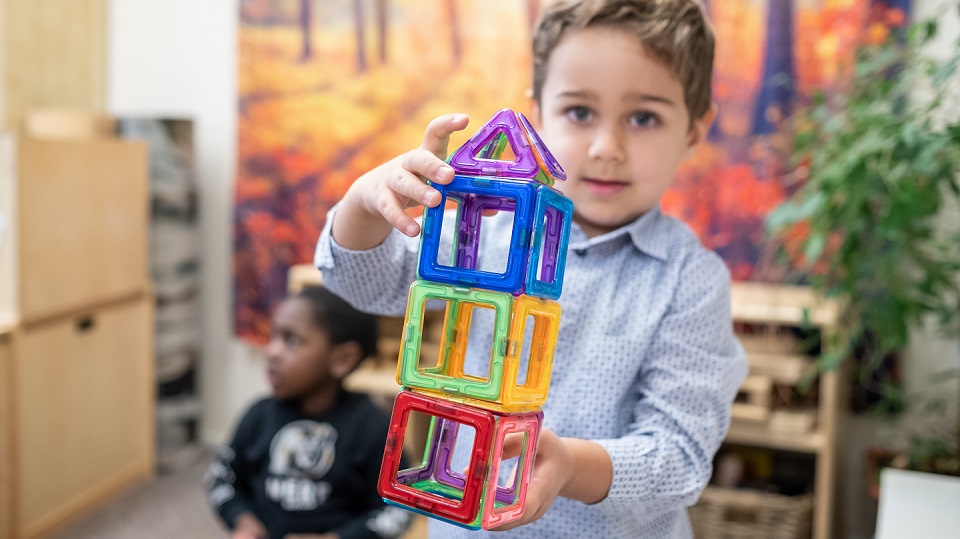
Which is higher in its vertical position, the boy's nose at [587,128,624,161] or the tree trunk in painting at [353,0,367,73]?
the tree trunk in painting at [353,0,367,73]

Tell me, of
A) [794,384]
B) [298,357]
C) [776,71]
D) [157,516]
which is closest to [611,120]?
[298,357]

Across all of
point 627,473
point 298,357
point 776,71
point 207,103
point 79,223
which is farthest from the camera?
point 207,103

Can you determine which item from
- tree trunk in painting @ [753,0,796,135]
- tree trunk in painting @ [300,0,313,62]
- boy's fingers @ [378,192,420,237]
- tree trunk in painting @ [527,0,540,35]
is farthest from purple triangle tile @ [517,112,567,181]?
tree trunk in painting @ [300,0,313,62]

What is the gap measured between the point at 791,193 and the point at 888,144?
0.97m

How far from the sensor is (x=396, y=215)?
615 millimetres

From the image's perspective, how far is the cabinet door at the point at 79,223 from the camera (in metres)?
2.16

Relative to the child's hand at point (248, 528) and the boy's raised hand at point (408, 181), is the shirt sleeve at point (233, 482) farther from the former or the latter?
the boy's raised hand at point (408, 181)

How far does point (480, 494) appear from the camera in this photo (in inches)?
22.7

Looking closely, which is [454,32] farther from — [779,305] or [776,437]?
[776,437]

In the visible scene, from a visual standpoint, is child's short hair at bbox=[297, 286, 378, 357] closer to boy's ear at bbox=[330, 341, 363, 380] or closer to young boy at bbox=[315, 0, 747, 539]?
boy's ear at bbox=[330, 341, 363, 380]

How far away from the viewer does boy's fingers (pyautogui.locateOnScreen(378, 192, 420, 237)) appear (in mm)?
610

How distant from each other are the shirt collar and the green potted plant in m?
0.52

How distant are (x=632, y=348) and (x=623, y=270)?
8 centimetres

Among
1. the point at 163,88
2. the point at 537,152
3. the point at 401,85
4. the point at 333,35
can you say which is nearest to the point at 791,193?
the point at 401,85
